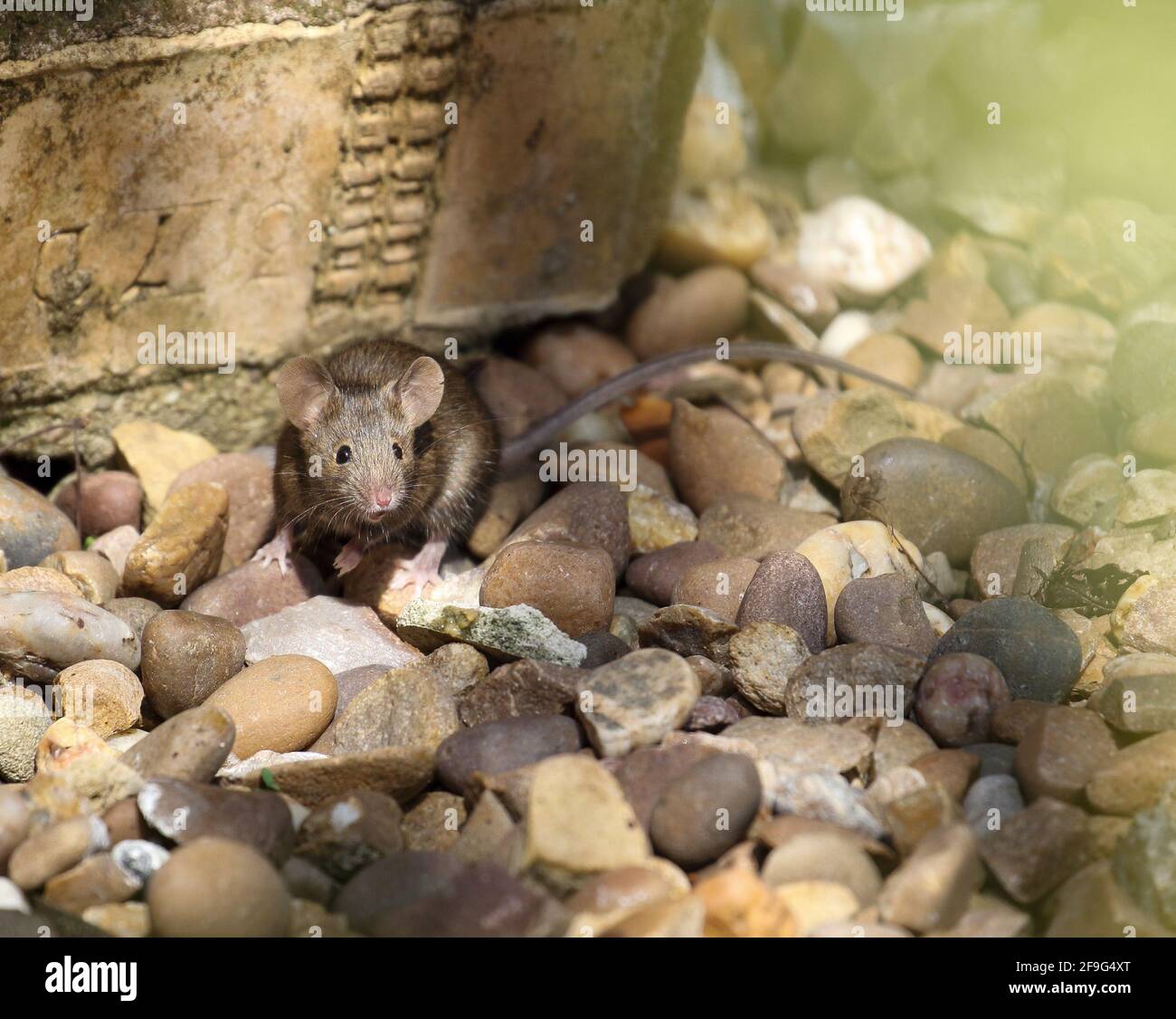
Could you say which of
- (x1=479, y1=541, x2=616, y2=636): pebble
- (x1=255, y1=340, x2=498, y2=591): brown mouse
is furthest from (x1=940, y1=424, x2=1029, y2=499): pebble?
(x1=255, y1=340, x2=498, y2=591): brown mouse

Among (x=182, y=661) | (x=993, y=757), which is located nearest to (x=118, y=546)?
(x=182, y=661)

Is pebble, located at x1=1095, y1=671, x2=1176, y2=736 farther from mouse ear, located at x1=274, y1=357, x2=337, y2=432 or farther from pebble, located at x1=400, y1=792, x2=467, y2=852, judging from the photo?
mouse ear, located at x1=274, y1=357, x2=337, y2=432

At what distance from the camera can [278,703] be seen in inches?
176

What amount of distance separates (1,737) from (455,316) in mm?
3080

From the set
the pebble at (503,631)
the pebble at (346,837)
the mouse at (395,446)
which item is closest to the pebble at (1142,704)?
the pebble at (503,631)

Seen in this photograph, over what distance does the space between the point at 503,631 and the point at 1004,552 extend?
2150 mm

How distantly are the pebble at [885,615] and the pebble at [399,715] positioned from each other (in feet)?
4.98

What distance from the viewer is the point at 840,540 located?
5.08 metres

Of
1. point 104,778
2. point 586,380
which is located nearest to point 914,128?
point 586,380

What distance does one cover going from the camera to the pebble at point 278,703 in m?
4.43

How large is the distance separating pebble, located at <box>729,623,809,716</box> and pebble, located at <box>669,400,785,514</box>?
136 cm

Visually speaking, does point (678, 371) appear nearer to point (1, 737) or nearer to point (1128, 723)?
point (1128, 723)

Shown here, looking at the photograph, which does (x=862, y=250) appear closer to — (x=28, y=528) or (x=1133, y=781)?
(x=1133, y=781)

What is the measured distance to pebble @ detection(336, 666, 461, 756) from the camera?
14.3 ft
